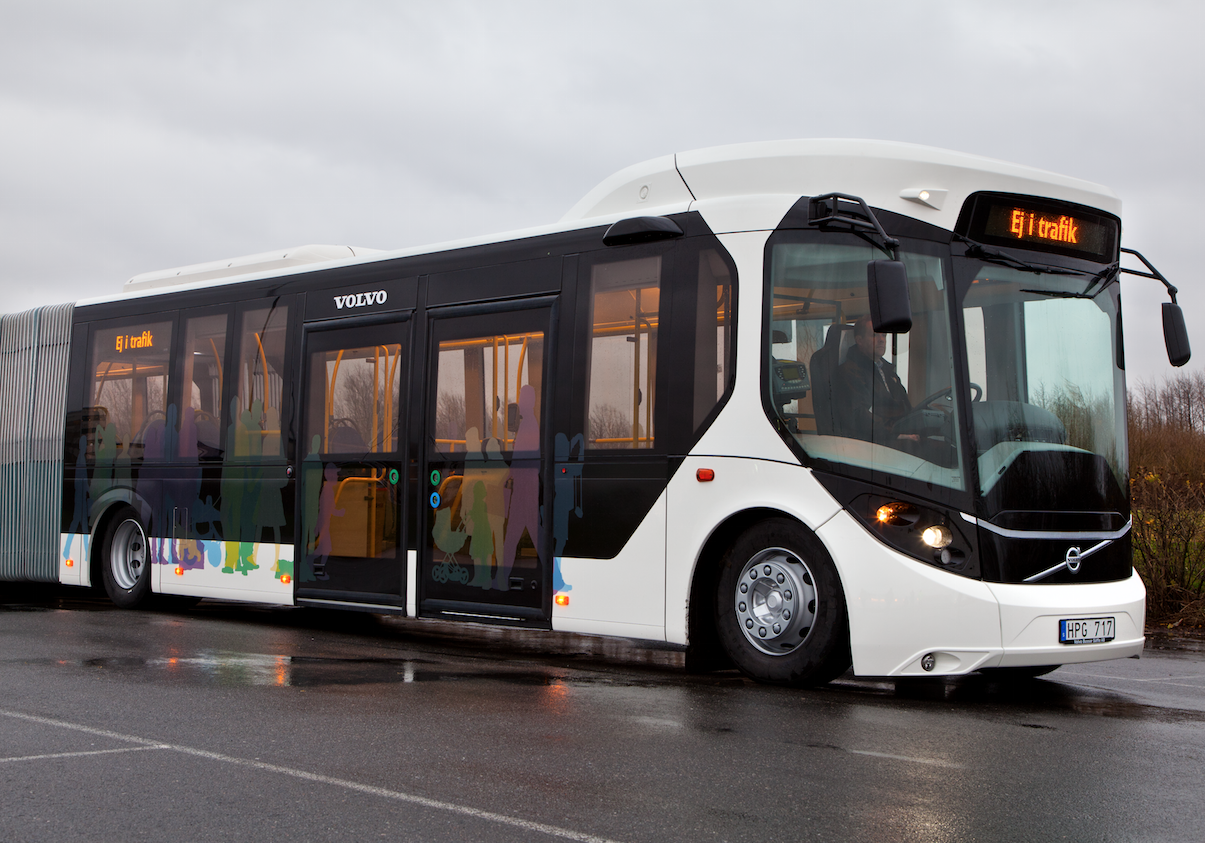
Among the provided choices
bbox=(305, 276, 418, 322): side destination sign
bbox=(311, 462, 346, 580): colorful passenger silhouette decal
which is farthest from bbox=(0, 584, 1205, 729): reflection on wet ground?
bbox=(305, 276, 418, 322): side destination sign

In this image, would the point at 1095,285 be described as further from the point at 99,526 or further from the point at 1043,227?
the point at 99,526

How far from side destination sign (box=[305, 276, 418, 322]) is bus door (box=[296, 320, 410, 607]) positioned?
156 mm

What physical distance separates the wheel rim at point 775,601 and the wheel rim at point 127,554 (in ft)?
24.9

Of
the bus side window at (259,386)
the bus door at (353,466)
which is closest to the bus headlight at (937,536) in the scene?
the bus door at (353,466)

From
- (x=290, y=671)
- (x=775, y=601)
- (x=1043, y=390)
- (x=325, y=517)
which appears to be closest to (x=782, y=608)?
(x=775, y=601)

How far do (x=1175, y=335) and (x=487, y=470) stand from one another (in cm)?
510

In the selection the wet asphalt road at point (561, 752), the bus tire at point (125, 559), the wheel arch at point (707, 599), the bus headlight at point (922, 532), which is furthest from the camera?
the bus tire at point (125, 559)

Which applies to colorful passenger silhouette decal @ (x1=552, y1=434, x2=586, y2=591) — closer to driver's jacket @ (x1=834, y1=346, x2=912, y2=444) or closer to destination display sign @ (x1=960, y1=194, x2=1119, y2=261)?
driver's jacket @ (x1=834, y1=346, x2=912, y2=444)

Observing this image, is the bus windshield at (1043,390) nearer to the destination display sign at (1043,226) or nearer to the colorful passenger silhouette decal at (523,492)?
the destination display sign at (1043,226)

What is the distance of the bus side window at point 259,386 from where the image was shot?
38.0 feet

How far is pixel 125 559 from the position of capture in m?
13.3

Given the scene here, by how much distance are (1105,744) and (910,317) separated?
2537 millimetres

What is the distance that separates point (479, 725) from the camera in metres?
6.25

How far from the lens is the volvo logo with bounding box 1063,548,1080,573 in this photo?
759cm
